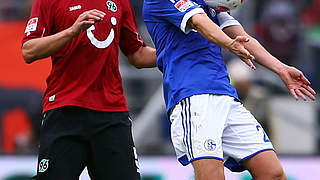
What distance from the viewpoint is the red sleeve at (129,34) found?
210 inches

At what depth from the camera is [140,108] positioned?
9758 millimetres

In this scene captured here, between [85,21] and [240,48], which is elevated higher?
[85,21]

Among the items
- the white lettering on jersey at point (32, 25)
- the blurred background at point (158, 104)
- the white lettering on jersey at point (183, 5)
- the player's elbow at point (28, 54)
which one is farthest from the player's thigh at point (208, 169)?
the blurred background at point (158, 104)

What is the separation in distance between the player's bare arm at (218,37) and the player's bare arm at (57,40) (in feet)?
1.93

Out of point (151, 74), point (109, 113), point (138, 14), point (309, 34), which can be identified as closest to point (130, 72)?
point (151, 74)

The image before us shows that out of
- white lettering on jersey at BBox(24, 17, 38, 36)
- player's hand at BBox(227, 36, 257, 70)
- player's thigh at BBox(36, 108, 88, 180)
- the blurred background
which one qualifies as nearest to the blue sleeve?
player's hand at BBox(227, 36, 257, 70)

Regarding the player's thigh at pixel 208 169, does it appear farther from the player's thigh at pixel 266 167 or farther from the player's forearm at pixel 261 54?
the player's forearm at pixel 261 54

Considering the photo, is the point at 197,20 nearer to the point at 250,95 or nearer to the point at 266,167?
the point at 266,167

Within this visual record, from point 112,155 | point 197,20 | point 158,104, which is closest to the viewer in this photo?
point 197,20

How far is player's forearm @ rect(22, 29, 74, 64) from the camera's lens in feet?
15.5

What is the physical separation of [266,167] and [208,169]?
0.37 metres

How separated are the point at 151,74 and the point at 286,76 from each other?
16.0 ft

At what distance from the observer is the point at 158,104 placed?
29.7 ft

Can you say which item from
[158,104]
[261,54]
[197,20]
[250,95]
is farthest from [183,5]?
→ [158,104]
